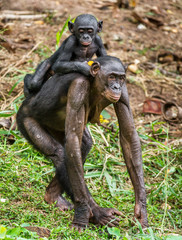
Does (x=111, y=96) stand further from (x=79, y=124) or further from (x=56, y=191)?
(x=56, y=191)

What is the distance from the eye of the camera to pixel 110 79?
480 centimetres

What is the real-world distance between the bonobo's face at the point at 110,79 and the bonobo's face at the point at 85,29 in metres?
0.83

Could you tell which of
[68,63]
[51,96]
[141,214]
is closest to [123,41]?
[68,63]

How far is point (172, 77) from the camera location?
9.88 meters

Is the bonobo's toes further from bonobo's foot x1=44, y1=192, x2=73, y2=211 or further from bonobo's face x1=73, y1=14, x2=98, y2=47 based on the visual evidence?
bonobo's face x1=73, y1=14, x2=98, y2=47

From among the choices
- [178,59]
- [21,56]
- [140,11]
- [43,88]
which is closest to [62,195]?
[43,88]

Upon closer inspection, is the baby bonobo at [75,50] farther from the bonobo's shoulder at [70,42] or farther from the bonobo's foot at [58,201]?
the bonobo's foot at [58,201]

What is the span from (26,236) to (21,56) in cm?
547

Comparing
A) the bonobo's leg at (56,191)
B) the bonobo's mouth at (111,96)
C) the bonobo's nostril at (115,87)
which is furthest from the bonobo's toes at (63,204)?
Answer: the bonobo's nostril at (115,87)

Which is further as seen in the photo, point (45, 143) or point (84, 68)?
point (45, 143)

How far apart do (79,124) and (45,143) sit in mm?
770

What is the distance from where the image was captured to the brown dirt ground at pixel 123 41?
28.2ft

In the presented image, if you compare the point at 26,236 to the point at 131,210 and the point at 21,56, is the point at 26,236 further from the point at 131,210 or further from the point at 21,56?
the point at 21,56

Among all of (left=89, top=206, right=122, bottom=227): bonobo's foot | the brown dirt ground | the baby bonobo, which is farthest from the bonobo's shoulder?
the brown dirt ground
